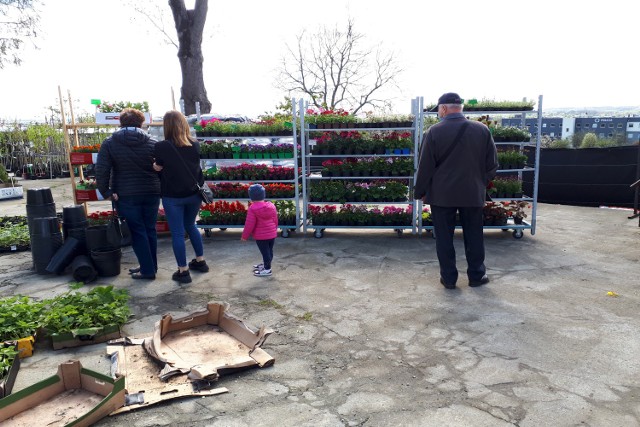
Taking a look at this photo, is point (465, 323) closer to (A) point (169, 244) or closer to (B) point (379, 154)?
(B) point (379, 154)

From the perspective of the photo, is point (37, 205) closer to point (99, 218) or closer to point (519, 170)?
point (99, 218)

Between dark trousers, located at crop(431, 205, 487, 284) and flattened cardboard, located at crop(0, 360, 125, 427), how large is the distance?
3409 mm

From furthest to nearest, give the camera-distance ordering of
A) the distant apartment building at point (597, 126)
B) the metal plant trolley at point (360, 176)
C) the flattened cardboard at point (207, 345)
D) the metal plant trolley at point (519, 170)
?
the distant apartment building at point (597, 126) → the metal plant trolley at point (360, 176) → the metal plant trolley at point (519, 170) → the flattened cardboard at point (207, 345)

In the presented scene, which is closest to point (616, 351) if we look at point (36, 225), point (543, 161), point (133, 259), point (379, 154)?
point (379, 154)

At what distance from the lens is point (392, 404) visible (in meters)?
3.02

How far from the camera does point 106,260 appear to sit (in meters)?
5.69

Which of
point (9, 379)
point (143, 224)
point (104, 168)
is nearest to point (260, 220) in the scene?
point (143, 224)

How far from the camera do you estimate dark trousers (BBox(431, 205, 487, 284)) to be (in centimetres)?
502

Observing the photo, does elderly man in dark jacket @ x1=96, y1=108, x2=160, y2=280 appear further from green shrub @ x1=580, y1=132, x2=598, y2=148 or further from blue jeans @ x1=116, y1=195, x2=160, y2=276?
green shrub @ x1=580, y1=132, x2=598, y2=148

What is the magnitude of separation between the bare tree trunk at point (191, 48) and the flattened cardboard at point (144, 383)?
373 inches

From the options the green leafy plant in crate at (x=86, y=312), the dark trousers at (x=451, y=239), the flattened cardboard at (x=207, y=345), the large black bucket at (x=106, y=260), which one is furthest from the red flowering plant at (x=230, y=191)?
the flattened cardboard at (x=207, y=345)

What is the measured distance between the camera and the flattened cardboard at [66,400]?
2.83m

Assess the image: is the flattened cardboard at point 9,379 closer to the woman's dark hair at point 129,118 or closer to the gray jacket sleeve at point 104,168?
the gray jacket sleeve at point 104,168

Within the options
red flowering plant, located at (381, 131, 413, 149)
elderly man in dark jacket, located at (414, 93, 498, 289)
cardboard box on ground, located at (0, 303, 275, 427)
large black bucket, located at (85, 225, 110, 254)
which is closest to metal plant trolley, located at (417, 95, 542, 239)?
red flowering plant, located at (381, 131, 413, 149)
